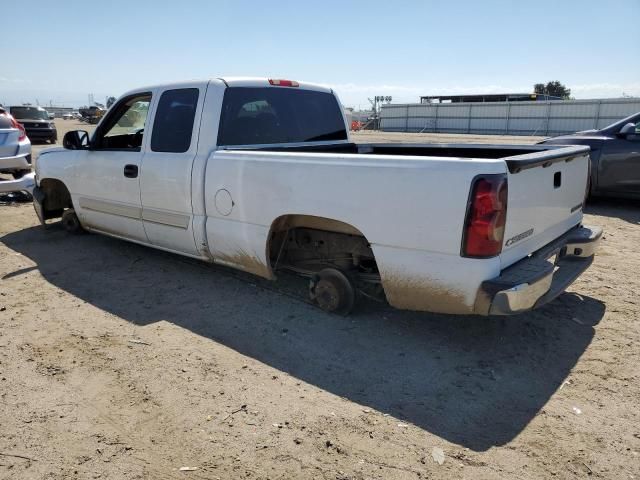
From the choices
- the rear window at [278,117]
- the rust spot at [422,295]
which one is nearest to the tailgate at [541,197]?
the rust spot at [422,295]

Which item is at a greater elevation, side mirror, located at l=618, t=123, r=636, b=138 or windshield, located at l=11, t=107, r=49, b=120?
windshield, located at l=11, t=107, r=49, b=120

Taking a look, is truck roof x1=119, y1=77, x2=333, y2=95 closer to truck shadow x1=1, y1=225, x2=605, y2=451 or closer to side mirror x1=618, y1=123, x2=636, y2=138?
truck shadow x1=1, y1=225, x2=605, y2=451

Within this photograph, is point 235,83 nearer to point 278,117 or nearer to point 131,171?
point 278,117

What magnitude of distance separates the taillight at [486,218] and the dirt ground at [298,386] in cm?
88

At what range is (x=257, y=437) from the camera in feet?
8.88

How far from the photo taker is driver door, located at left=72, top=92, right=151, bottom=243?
5.20m

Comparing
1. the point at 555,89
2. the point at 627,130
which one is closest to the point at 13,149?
the point at 627,130

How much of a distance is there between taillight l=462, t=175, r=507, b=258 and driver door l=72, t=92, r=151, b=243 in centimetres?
343

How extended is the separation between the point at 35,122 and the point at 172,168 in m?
20.0

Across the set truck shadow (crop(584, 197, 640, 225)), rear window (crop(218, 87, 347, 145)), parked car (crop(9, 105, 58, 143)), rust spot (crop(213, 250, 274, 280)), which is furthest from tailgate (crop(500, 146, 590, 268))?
parked car (crop(9, 105, 58, 143))

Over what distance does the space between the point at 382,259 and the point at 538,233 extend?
116 centimetres

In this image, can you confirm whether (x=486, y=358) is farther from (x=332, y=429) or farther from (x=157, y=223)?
(x=157, y=223)

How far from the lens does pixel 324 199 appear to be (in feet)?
11.9

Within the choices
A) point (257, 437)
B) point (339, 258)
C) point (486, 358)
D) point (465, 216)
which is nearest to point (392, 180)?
point (465, 216)
